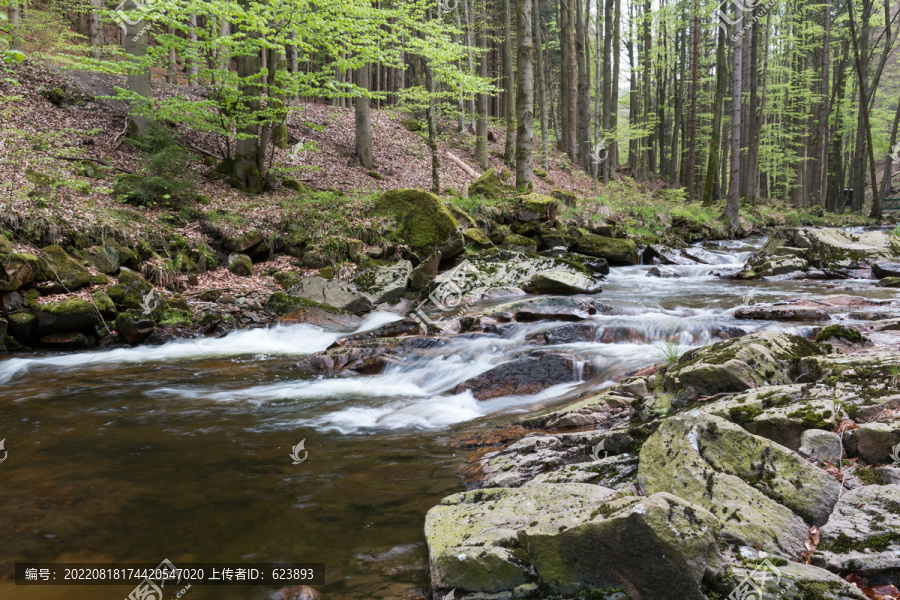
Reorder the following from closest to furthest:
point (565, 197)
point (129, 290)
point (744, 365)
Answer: point (744, 365) < point (129, 290) < point (565, 197)

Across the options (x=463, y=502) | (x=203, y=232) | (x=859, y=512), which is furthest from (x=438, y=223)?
(x=859, y=512)

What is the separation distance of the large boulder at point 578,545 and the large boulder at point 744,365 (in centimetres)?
157

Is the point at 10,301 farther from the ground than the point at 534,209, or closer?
closer

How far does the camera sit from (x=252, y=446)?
467 cm

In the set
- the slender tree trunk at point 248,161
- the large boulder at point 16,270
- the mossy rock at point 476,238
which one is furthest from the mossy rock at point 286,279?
the mossy rock at point 476,238

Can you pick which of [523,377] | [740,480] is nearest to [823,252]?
[523,377]

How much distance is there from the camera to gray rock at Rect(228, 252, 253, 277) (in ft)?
34.6

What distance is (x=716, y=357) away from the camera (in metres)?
4.10

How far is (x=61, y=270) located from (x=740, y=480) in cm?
990

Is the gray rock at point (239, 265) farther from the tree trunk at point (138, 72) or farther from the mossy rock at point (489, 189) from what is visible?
the mossy rock at point (489, 189)

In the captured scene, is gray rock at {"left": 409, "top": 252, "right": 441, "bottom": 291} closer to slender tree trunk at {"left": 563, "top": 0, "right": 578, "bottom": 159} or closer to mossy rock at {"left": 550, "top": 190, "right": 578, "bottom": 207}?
mossy rock at {"left": 550, "top": 190, "right": 578, "bottom": 207}

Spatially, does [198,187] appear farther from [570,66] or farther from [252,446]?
[570,66]

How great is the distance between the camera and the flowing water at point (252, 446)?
10.0ft

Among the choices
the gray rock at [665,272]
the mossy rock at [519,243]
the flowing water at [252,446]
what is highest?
the mossy rock at [519,243]
